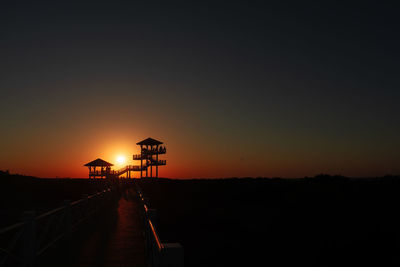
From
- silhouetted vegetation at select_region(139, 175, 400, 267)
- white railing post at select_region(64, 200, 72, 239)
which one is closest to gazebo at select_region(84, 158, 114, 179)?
silhouetted vegetation at select_region(139, 175, 400, 267)

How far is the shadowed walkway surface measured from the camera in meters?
8.37

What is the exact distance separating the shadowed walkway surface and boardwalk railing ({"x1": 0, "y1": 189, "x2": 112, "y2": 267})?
51 cm

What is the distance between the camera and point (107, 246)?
33.4ft

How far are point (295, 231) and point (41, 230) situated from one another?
51.7ft

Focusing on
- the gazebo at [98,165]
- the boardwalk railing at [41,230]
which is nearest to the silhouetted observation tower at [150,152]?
the gazebo at [98,165]

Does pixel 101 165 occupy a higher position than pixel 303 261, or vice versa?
pixel 101 165

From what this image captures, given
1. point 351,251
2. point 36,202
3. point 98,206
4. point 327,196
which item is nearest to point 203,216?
point 98,206

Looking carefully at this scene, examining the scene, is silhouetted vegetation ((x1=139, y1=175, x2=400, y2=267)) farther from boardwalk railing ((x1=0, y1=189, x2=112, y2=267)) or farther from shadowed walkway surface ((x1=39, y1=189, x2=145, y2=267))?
boardwalk railing ((x1=0, y1=189, x2=112, y2=267))

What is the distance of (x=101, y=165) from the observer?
55156mm

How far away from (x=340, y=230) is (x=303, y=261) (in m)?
7.40

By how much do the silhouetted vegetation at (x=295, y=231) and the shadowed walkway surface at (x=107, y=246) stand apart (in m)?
3.21

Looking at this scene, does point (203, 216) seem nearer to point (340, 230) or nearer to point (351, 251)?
point (340, 230)

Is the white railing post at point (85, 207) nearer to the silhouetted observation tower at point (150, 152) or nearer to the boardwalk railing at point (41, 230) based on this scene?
the boardwalk railing at point (41, 230)

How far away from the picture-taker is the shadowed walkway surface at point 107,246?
27.5 feet
